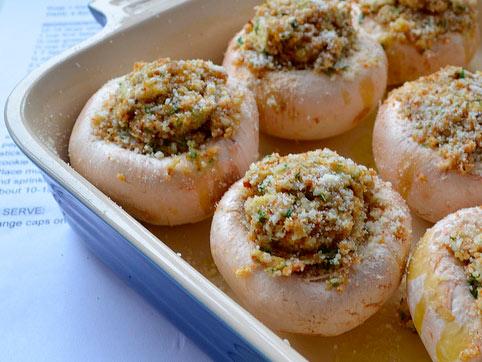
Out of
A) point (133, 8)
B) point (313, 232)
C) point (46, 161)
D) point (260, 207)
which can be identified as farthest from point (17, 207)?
point (313, 232)

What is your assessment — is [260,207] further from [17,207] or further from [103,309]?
[17,207]

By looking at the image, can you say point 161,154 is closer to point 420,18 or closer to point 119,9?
point 119,9

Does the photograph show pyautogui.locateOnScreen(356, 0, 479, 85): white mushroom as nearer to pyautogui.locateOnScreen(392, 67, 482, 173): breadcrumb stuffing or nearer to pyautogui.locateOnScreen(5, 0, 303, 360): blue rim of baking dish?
pyautogui.locateOnScreen(392, 67, 482, 173): breadcrumb stuffing

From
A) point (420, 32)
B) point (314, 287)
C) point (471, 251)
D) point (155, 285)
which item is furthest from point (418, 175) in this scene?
point (155, 285)

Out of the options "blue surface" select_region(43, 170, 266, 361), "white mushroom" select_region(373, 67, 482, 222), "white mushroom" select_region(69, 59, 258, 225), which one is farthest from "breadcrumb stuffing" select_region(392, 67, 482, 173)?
"blue surface" select_region(43, 170, 266, 361)

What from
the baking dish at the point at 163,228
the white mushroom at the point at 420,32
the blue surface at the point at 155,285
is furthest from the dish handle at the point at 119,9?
the white mushroom at the point at 420,32
